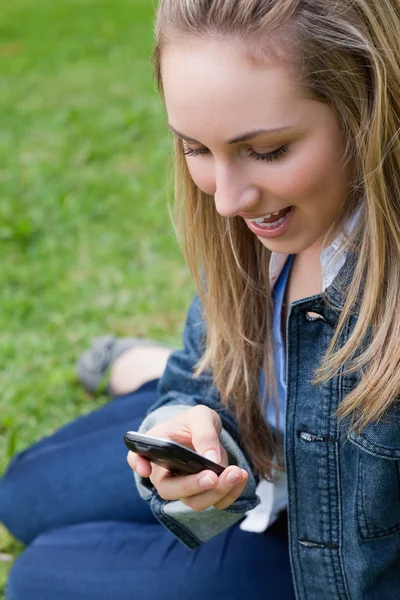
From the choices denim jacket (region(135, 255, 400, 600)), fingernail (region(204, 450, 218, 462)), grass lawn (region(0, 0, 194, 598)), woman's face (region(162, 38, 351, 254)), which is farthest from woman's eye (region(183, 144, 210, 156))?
fingernail (region(204, 450, 218, 462))

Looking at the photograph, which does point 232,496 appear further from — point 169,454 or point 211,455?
point 169,454

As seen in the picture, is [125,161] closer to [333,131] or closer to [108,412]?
[108,412]

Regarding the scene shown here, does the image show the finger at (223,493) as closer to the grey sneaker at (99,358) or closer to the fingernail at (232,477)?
the fingernail at (232,477)

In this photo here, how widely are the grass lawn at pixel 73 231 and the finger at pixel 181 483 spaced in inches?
28.0

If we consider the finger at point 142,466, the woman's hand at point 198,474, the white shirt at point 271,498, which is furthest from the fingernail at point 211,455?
the white shirt at point 271,498

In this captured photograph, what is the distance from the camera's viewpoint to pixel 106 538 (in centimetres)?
221

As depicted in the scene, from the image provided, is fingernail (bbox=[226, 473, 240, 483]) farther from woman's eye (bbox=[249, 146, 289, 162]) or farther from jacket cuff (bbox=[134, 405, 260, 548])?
woman's eye (bbox=[249, 146, 289, 162])

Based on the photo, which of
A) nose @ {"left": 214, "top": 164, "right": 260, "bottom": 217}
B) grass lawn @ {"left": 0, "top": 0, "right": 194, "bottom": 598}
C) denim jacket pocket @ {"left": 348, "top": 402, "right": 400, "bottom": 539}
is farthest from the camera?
grass lawn @ {"left": 0, "top": 0, "right": 194, "bottom": 598}

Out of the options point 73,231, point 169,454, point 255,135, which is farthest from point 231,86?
point 73,231

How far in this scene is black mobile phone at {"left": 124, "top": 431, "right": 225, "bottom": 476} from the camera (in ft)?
4.95

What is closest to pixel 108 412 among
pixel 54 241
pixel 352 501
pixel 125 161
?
pixel 352 501

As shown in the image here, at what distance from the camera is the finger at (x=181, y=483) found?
1563 mm

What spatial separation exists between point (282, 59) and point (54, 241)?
2.79 meters

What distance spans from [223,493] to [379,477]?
0.29 meters
